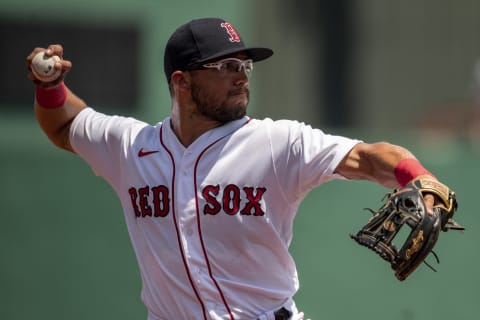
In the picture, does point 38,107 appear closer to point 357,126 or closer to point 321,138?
point 321,138

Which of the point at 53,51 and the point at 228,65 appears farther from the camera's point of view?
the point at 53,51

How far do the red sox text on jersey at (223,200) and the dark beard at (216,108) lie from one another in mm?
301

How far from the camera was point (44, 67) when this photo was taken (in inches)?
177

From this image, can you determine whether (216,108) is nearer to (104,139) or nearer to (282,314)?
(104,139)

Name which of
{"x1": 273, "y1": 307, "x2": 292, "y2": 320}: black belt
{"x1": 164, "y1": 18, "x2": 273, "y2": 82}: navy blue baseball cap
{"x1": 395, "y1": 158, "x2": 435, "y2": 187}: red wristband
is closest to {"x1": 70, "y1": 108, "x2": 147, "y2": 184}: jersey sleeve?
{"x1": 164, "y1": 18, "x2": 273, "y2": 82}: navy blue baseball cap

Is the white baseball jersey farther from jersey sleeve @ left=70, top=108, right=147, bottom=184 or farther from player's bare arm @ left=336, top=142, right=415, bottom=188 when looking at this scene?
jersey sleeve @ left=70, top=108, right=147, bottom=184

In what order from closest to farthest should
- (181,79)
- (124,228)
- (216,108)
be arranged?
(216,108), (181,79), (124,228)

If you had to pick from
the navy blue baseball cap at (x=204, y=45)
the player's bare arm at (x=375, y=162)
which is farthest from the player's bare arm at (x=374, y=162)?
the navy blue baseball cap at (x=204, y=45)

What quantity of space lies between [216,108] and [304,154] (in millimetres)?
439

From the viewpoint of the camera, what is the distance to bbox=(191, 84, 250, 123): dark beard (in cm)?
410

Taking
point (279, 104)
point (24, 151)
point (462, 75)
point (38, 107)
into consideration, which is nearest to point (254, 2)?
point (279, 104)

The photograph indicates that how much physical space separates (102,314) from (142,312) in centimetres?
29

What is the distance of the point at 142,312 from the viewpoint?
294 inches

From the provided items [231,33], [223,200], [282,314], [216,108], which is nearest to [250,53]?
[231,33]
